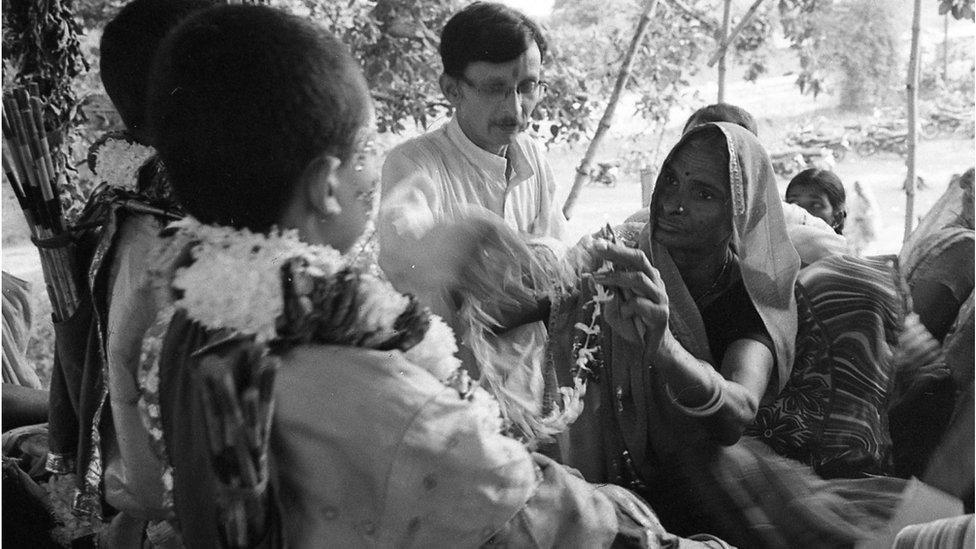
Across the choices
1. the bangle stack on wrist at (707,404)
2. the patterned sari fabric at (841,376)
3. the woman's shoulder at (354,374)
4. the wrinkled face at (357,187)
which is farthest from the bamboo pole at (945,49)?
the woman's shoulder at (354,374)

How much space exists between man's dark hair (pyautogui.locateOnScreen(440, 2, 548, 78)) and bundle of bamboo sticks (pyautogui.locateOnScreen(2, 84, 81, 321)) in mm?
946

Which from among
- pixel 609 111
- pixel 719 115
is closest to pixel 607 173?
pixel 609 111

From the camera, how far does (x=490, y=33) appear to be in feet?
7.05

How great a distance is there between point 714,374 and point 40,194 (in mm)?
1474

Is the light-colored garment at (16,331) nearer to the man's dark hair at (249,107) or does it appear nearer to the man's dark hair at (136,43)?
the man's dark hair at (136,43)

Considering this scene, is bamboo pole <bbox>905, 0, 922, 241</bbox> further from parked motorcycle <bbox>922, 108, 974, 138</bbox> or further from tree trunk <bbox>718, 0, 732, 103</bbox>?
tree trunk <bbox>718, 0, 732, 103</bbox>

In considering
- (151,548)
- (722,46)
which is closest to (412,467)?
(151,548)

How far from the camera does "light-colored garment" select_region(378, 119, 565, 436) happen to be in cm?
184

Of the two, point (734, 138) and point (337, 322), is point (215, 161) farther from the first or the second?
point (734, 138)

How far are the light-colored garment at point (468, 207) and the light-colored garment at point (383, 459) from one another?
0.56 meters

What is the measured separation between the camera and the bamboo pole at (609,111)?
240 cm

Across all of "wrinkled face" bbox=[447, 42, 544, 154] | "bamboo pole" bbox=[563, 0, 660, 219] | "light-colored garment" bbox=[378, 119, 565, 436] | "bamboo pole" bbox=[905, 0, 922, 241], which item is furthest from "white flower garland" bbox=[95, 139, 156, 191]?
"bamboo pole" bbox=[905, 0, 922, 241]

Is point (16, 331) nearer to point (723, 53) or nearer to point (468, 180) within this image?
point (468, 180)

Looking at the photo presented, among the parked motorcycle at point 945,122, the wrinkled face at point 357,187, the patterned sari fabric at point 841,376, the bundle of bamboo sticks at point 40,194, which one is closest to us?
the wrinkled face at point 357,187
